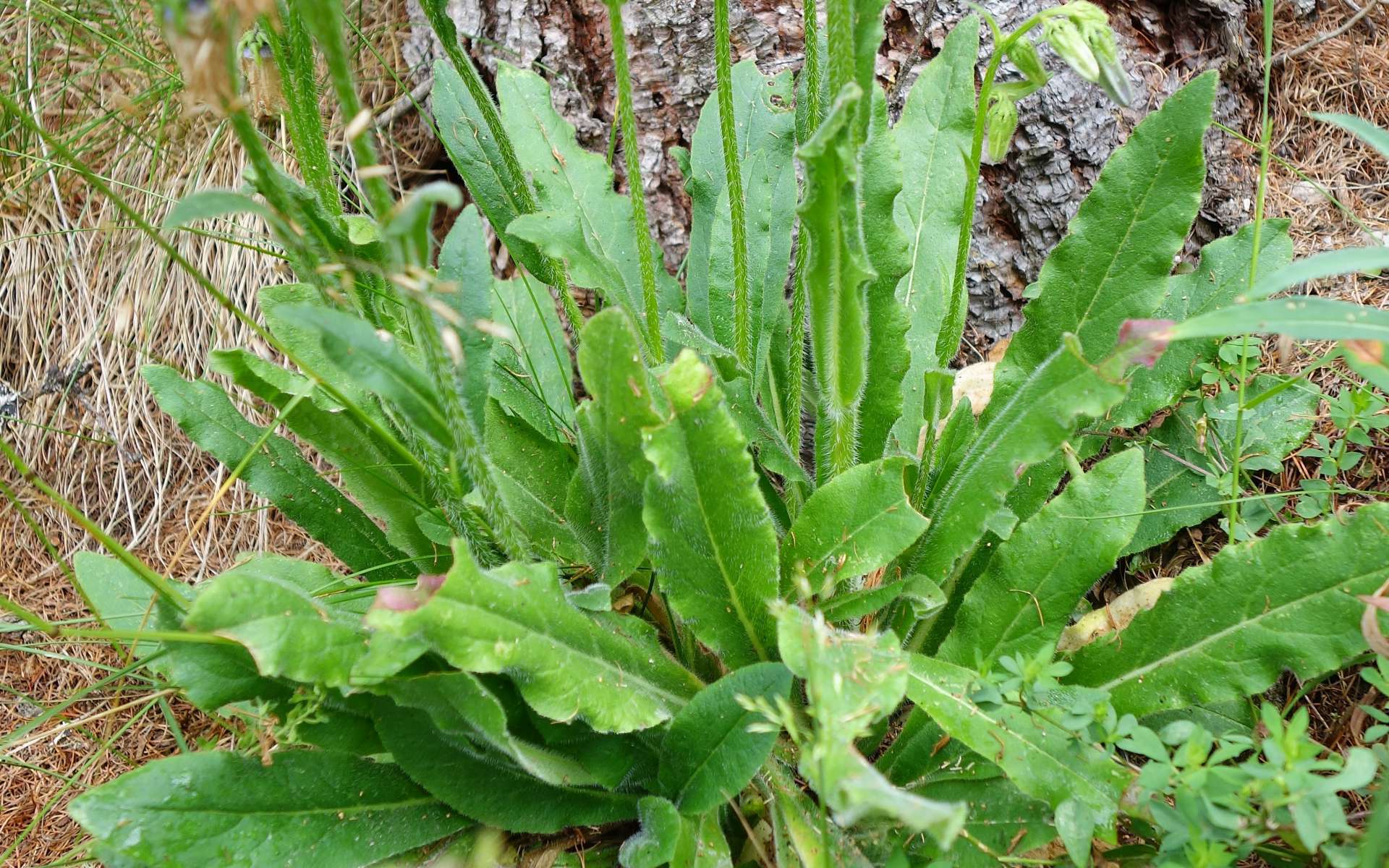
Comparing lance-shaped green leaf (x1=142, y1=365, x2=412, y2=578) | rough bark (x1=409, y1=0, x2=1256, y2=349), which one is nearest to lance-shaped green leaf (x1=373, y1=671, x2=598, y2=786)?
lance-shaped green leaf (x1=142, y1=365, x2=412, y2=578)

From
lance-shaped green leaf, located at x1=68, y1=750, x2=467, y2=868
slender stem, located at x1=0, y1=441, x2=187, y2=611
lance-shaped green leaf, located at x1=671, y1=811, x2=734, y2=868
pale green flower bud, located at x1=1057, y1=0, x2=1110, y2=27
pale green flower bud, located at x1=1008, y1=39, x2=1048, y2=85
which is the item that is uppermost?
pale green flower bud, located at x1=1057, y1=0, x2=1110, y2=27

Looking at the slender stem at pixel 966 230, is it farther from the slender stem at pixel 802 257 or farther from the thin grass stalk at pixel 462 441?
the thin grass stalk at pixel 462 441

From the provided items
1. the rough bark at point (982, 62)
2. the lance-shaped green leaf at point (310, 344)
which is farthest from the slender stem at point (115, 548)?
the rough bark at point (982, 62)

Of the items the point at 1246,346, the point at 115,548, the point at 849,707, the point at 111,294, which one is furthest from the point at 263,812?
the point at 111,294

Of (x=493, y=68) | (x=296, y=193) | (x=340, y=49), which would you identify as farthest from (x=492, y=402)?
(x=493, y=68)

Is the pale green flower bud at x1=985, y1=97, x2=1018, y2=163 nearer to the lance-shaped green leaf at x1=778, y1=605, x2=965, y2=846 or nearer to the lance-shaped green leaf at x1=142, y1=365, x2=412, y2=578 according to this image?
the lance-shaped green leaf at x1=778, y1=605, x2=965, y2=846

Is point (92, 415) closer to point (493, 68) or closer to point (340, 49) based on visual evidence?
point (493, 68)
